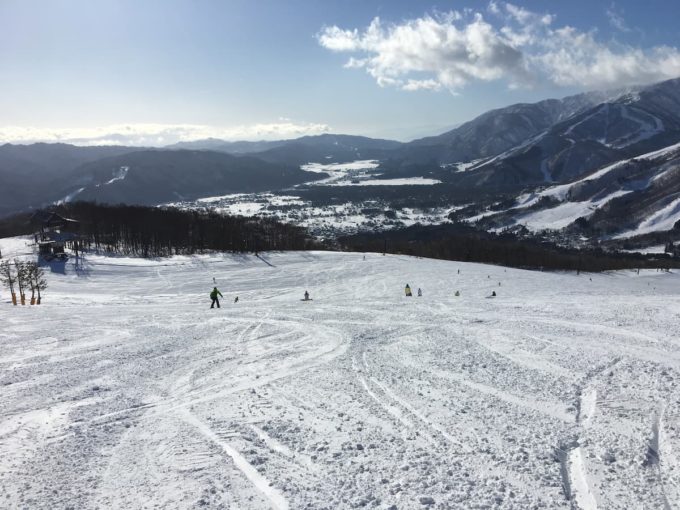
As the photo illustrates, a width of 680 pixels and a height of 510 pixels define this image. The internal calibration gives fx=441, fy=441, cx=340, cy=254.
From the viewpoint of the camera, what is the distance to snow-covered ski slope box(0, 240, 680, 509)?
358 inches

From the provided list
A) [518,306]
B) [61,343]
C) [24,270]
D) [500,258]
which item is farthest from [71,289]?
[500,258]

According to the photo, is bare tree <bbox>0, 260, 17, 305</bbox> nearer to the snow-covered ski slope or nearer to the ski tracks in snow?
the snow-covered ski slope

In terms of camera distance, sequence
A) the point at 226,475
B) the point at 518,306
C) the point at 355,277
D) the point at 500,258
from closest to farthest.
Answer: the point at 226,475 < the point at 518,306 < the point at 355,277 < the point at 500,258

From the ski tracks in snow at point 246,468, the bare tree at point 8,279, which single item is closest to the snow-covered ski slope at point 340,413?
the ski tracks in snow at point 246,468

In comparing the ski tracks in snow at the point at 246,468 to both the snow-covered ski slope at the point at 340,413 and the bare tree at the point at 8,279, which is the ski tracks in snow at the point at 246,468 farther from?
the bare tree at the point at 8,279

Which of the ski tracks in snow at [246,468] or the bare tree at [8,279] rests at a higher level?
the bare tree at [8,279]

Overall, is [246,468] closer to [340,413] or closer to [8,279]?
[340,413]

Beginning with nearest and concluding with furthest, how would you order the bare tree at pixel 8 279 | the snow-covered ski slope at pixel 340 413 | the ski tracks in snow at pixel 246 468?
the ski tracks in snow at pixel 246 468
the snow-covered ski slope at pixel 340 413
the bare tree at pixel 8 279

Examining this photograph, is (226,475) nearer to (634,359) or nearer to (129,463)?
(129,463)

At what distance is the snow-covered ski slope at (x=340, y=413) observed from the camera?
358 inches

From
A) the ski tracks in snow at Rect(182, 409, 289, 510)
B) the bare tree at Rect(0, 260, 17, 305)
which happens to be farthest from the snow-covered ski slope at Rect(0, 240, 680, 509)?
the bare tree at Rect(0, 260, 17, 305)

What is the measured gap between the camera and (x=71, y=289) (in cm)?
5131

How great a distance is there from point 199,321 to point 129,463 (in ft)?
55.6

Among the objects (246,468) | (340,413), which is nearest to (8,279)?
(340,413)
